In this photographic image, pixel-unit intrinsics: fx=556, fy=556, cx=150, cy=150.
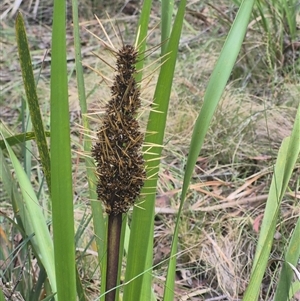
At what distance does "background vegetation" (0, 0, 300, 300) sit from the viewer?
801mm

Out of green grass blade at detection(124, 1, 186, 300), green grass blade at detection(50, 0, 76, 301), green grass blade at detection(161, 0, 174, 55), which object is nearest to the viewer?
green grass blade at detection(50, 0, 76, 301)

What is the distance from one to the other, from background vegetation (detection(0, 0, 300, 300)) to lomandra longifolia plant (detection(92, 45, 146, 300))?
0.12ft

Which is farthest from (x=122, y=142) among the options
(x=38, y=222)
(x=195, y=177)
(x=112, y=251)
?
(x=195, y=177)

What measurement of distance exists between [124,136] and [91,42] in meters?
2.59

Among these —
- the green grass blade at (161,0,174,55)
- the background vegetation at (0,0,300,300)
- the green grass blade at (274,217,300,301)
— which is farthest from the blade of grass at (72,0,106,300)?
the green grass blade at (274,217,300,301)

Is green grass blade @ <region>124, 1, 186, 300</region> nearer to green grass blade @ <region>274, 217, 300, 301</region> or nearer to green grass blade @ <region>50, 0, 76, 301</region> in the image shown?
green grass blade @ <region>50, 0, 76, 301</region>

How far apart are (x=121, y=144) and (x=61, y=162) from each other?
7cm

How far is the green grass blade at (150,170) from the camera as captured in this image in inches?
25.1

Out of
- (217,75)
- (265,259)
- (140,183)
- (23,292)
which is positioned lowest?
(23,292)

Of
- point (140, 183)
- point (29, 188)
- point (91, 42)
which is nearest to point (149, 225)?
point (140, 183)

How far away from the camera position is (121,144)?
1.95ft

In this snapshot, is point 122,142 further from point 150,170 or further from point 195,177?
point 195,177

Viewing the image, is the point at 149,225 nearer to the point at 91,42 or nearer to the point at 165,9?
the point at 165,9

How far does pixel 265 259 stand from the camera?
2.54 feet
